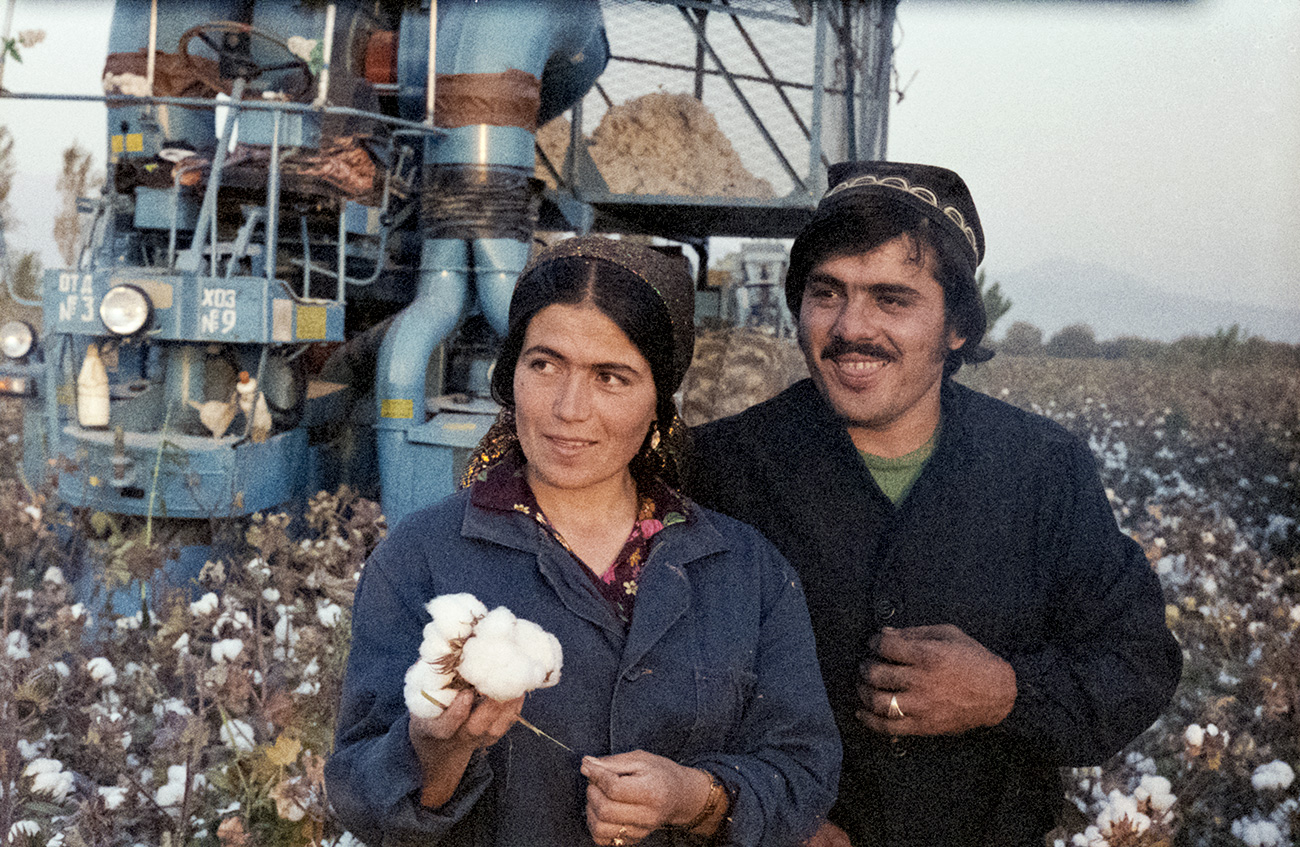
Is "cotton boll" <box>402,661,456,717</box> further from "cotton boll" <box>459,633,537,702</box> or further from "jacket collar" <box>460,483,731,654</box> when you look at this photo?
"jacket collar" <box>460,483,731,654</box>

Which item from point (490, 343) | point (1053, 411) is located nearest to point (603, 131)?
point (490, 343)

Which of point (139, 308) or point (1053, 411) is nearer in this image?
point (139, 308)

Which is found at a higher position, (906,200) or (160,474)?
(906,200)

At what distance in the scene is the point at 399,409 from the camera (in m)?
4.81

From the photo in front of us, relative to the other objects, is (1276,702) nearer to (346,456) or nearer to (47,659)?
(47,659)

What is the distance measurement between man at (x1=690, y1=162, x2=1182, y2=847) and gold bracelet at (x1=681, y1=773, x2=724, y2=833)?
0.50m

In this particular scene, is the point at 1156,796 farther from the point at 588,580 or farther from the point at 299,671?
the point at 299,671

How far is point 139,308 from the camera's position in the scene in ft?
13.8

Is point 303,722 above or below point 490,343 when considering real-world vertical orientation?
below

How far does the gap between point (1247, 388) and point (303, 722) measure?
312 cm

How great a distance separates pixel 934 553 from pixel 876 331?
44 centimetres

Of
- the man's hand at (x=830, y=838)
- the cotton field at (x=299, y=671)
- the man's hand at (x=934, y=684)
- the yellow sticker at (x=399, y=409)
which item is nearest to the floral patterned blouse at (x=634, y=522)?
the man's hand at (x=934, y=684)

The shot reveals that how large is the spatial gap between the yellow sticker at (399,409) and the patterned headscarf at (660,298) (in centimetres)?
314

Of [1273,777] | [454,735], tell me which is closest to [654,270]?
[454,735]
